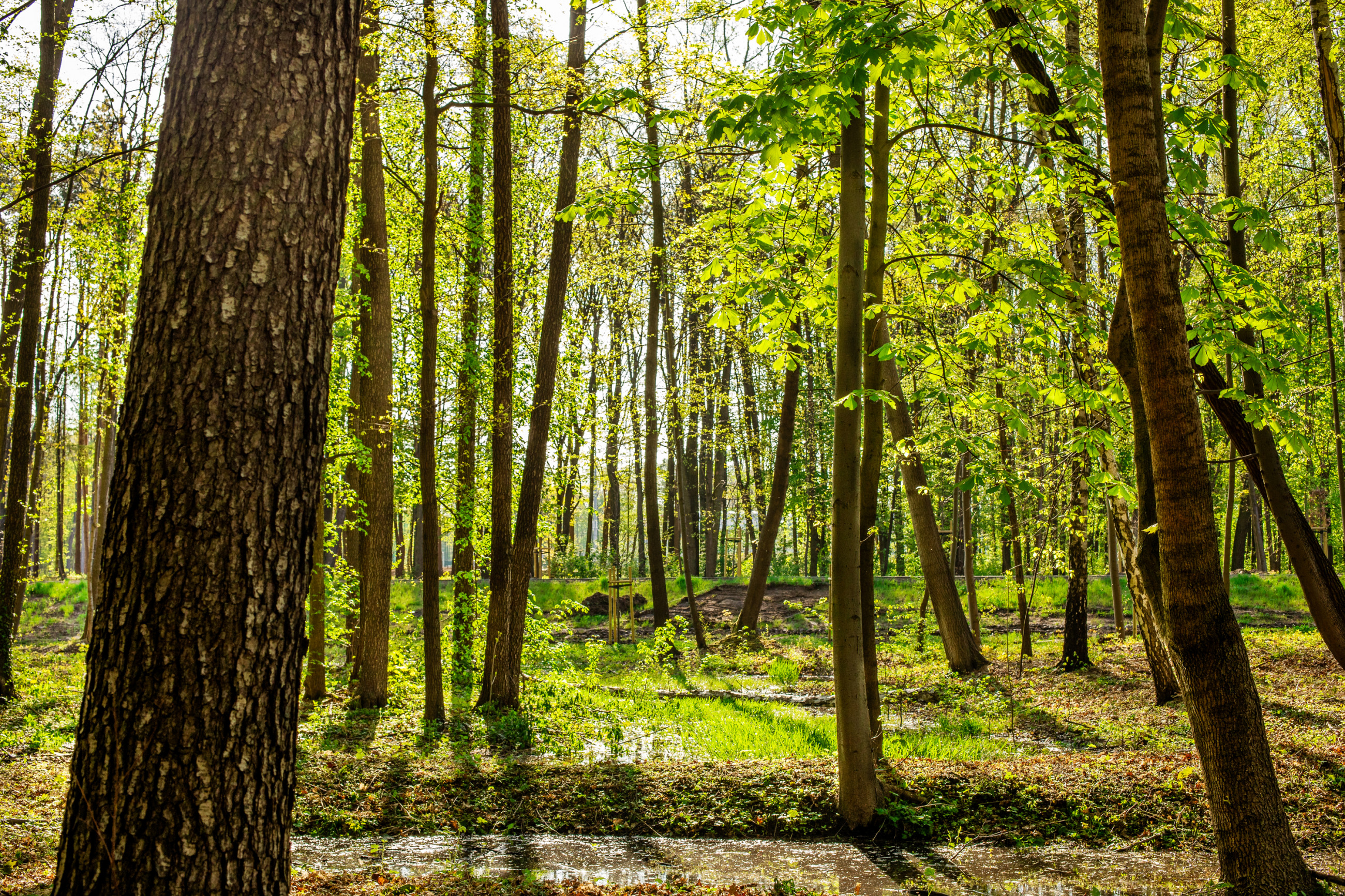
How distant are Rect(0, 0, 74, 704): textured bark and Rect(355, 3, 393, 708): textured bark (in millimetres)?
3551

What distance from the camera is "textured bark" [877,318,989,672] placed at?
11.9m

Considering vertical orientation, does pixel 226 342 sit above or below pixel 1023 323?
below

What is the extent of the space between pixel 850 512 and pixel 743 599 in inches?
690

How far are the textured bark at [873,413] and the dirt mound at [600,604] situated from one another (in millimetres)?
16811

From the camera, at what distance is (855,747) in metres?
5.65

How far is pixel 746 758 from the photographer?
765 centimetres

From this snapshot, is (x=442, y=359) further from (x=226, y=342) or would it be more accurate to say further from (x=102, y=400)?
(x=226, y=342)

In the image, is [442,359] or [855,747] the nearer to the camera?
[855,747]

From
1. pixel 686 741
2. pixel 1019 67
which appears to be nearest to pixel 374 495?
pixel 686 741

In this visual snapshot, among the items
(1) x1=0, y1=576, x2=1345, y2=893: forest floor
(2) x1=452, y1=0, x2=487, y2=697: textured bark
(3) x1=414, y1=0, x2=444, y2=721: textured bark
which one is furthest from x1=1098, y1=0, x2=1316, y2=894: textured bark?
(2) x1=452, y1=0, x2=487, y2=697: textured bark

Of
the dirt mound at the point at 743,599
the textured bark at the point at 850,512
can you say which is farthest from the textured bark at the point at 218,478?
the dirt mound at the point at 743,599

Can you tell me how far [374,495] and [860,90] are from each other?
7.51 meters

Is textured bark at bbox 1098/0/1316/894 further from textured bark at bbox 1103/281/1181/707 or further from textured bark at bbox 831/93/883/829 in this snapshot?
textured bark at bbox 831/93/883/829

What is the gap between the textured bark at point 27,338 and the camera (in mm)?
9500
